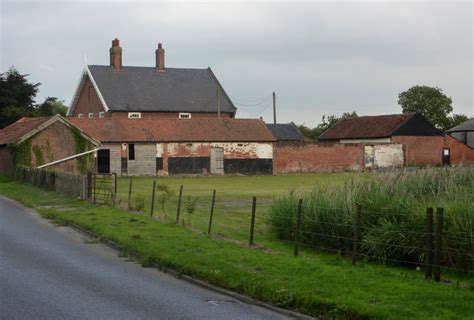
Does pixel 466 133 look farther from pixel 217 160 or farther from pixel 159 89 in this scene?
pixel 217 160

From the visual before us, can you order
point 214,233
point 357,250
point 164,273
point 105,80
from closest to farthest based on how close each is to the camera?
point 164,273
point 357,250
point 214,233
point 105,80

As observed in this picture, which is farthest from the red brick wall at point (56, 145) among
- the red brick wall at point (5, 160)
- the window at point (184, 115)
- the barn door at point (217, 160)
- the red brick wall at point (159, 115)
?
the window at point (184, 115)

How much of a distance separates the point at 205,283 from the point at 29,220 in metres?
12.6

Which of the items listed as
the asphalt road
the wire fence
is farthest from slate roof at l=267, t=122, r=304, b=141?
the asphalt road

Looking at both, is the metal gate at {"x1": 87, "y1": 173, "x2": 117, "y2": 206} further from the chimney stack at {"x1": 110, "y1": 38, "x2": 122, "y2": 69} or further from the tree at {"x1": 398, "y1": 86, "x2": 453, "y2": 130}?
the tree at {"x1": 398, "y1": 86, "x2": 453, "y2": 130}

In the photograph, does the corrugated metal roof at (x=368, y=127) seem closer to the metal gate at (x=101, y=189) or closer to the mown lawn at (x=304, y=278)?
the metal gate at (x=101, y=189)

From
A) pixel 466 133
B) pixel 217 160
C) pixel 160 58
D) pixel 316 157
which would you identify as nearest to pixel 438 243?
pixel 217 160

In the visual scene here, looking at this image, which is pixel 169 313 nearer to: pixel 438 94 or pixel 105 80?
pixel 105 80

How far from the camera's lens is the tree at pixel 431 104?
362ft

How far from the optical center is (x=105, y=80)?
74625mm

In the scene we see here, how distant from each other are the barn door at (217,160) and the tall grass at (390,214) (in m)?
41.5

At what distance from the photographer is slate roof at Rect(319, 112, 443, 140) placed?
73.6 meters

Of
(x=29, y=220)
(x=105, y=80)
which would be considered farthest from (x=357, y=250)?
(x=105, y=80)

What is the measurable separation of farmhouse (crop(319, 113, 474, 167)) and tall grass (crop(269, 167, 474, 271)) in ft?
168
